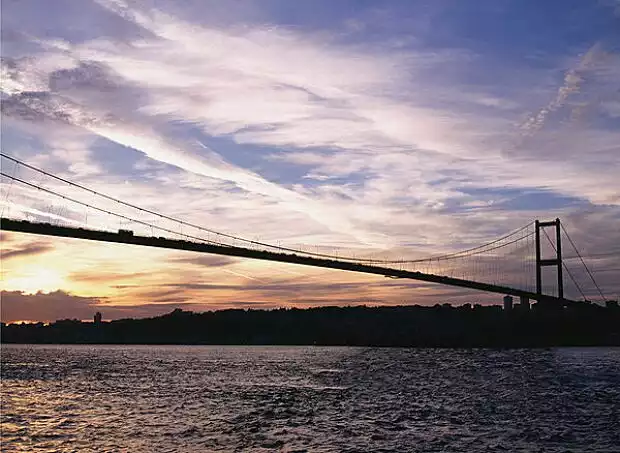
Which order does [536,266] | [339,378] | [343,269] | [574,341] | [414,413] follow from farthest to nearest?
[574,341], [536,266], [343,269], [339,378], [414,413]

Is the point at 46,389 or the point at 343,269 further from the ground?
the point at 343,269

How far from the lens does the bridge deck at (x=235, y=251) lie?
4381cm

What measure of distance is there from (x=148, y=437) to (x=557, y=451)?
41.3 feet

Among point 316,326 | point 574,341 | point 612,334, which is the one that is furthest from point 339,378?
point 316,326

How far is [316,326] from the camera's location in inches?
7500

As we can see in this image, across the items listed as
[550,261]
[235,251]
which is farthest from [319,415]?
[550,261]

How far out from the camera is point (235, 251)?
6091 centimetres

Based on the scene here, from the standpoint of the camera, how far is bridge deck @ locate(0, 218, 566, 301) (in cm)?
4381

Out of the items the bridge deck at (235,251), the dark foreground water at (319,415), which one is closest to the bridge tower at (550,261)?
the bridge deck at (235,251)

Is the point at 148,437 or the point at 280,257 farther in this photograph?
the point at 280,257

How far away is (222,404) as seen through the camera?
108ft

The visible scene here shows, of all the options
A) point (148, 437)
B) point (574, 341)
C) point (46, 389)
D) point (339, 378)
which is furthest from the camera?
point (574, 341)

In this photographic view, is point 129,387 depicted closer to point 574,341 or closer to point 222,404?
point 222,404

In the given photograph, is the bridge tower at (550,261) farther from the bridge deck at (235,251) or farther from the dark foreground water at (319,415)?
the dark foreground water at (319,415)
